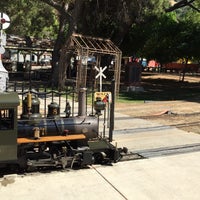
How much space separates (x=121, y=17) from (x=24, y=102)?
20.8 m

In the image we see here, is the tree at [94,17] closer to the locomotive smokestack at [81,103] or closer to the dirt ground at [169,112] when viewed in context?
the dirt ground at [169,112]

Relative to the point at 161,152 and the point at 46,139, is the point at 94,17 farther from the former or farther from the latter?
the point at 46,139

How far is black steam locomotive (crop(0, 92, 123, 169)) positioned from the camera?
7.79m

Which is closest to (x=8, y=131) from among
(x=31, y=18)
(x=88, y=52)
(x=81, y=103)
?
(x=81, y=103)

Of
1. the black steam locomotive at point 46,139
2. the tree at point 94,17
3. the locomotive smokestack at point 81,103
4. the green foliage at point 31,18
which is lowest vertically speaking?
the black steam locomotive at point 46,139

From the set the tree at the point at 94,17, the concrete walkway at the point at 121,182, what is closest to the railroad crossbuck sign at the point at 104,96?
the concrete walkway at the point at 121,182

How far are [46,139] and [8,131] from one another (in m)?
0.87

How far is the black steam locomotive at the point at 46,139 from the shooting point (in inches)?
307

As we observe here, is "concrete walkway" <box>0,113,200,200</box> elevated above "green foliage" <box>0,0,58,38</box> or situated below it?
below

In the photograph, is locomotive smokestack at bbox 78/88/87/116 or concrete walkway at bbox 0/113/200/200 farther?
locomotive smokestack at bbox 78/88/87/116

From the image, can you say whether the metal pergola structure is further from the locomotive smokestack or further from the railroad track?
the locomotive smokestack

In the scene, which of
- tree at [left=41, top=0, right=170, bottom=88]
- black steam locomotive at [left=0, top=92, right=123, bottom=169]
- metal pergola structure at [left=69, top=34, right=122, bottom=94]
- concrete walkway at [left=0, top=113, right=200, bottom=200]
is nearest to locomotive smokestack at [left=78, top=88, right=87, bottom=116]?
black steam locomotive at [left=0, top=92, right=123, bottom=169]

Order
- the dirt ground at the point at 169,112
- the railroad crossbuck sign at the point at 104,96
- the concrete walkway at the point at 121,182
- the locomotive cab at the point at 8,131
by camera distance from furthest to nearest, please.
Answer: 1. the dirt ground at the point at 169,112
2. the railroad crossbuck sign at the point at 104,96
3. the locomotive cab at the point at 8,131
4. the concrete walkway at the point at 121,182

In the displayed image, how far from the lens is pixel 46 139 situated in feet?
27.1
